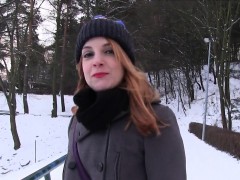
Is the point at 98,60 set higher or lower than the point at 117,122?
higher

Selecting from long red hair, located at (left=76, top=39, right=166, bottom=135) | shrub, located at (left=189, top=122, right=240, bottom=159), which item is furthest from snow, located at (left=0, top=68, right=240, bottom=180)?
long red hair, located at (left=76, top=39, right=166, bottom=135)

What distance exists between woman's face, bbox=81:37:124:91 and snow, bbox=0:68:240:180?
5685 mm

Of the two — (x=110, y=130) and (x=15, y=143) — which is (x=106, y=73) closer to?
(x=110, y=130)

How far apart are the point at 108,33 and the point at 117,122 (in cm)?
51

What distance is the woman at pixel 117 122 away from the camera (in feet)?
5.89

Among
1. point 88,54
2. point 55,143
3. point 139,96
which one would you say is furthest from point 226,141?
point 139,96

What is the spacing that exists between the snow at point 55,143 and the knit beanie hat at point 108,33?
5.70 metres

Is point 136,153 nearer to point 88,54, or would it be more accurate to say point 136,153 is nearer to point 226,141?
point 88,54

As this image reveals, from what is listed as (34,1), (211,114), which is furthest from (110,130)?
(211,114)

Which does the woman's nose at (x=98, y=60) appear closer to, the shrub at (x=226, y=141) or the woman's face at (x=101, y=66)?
the woman's face at (x=101, y=66)

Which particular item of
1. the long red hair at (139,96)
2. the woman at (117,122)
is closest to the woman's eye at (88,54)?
the woman at (117,122)

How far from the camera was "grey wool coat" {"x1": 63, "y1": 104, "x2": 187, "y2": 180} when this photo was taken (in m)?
1.78

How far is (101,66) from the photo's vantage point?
6.70 feet

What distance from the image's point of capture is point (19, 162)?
1872 centimetres
